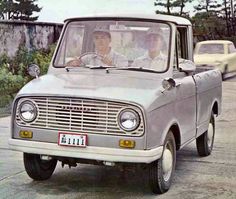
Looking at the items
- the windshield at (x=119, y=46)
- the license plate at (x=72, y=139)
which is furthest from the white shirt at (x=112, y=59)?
the license plate at (x=72, y=139)

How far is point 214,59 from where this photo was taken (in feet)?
64.6

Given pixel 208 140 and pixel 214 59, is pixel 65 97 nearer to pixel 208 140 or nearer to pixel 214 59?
pixel 208 140

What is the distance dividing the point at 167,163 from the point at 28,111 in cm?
158

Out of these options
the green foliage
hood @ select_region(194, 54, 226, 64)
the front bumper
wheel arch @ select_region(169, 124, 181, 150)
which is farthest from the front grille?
hood @ select_region(194, 54, 226, 64)

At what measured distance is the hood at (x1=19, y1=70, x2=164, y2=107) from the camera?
17.5 ft

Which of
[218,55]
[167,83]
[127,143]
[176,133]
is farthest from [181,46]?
[218,55]

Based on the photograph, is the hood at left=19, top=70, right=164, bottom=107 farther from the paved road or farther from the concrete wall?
the concrete wall

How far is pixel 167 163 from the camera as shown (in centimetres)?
585

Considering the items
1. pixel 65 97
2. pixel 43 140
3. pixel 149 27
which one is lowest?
pixel 43 140

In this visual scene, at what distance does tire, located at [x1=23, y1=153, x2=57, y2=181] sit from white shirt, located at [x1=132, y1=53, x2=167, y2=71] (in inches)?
59.8

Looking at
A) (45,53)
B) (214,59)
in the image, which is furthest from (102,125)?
(214,59)

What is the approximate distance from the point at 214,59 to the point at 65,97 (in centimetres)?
1493

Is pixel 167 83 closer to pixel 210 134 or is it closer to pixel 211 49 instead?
pixel 210 134

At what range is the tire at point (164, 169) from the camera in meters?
5.61
